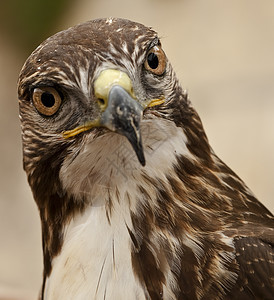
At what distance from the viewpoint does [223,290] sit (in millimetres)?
2717

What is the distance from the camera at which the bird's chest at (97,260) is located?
2797 mm

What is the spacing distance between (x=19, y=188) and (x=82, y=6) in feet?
7.97

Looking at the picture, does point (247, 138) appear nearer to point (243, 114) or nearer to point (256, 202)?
point (243, 114)

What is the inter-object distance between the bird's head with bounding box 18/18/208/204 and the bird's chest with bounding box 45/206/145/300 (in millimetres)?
227

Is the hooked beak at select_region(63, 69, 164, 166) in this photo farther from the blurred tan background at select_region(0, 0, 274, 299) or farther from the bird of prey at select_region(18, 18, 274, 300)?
the blurred tan background at select_region(0, 0, 274, 299)

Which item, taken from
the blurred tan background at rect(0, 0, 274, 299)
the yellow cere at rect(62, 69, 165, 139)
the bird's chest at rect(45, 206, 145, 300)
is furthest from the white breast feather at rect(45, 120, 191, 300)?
the blurred tan background at rect(0, 0, 274, 299)

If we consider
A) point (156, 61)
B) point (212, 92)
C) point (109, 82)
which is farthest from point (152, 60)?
point (212, 92)

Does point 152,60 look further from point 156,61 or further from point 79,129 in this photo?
point 79,129

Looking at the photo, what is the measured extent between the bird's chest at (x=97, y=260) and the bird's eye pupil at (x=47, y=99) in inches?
16.8

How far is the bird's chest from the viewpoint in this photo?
2797 mm

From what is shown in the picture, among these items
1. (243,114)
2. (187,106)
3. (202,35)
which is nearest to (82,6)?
(202,35)

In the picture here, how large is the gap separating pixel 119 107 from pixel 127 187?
1.43ft

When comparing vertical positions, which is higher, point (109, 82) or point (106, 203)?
point (109, 82)

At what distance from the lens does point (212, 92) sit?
6.92 meters
